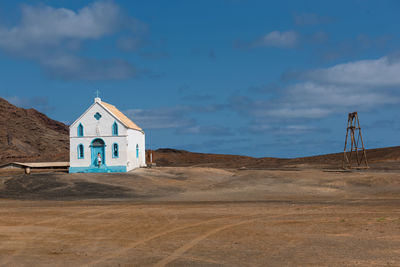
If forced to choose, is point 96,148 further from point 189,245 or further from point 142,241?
point 189,245

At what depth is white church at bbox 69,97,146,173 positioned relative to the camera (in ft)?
137

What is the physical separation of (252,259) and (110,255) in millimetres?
3356

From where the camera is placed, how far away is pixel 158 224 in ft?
55.0

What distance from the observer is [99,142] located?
4234 centimetres

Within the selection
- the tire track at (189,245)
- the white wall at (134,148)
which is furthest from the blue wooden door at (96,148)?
the tire track at (189,245)

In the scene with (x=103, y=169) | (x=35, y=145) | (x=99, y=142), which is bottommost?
(x=103, y=169)

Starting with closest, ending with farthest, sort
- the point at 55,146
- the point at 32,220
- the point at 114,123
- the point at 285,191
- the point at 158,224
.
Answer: the point at 158,224 < the point at 32,220 < the point at 285,191 < the point at 114,123 < the point at 55,146

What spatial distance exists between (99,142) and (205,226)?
90.9 feet

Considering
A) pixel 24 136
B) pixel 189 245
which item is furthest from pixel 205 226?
pixel 24 136

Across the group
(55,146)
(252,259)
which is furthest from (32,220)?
(55,146)

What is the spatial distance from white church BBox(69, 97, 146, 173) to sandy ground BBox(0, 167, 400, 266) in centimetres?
897

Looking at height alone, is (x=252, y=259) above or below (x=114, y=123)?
below

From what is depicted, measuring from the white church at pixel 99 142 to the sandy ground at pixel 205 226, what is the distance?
8.97 m

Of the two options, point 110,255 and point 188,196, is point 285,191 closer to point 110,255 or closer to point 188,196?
point 188,196
